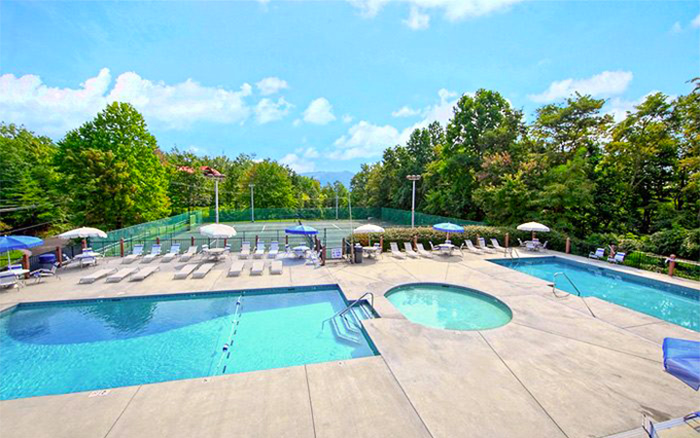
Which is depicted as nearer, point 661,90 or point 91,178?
point 661,90

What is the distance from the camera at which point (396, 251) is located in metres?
17.0

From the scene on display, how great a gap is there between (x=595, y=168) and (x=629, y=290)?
14.1 meters

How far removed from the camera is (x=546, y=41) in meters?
13.4

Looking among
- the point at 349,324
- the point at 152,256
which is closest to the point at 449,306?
the point at 349,324

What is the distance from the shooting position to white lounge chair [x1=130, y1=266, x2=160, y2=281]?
39.5ft

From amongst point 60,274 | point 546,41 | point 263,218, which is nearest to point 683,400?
point 546,41

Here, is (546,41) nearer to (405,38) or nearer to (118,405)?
(405,38)

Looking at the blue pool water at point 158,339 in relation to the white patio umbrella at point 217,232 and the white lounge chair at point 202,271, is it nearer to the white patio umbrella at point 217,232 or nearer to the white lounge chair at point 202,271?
the white lounge chair at point 202,271

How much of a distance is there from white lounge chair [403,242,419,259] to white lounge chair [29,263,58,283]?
16190mm

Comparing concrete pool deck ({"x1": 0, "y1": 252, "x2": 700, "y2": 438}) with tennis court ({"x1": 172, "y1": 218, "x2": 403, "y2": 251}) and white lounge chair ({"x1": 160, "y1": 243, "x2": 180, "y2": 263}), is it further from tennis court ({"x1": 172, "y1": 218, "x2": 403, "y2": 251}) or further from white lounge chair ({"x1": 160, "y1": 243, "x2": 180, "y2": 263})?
white lounge chair ({"x1": 160, "y1": 243, "x2": 180, "y2": 263})

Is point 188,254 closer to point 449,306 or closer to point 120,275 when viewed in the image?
point 120,275

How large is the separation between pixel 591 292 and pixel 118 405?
14780mm

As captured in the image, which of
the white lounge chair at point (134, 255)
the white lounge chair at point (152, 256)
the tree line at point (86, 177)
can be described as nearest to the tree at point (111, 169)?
the tree line at point (86, 177)

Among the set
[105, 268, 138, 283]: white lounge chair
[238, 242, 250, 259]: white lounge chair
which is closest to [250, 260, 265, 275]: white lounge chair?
[238, 242, 250, 259]: white lounge chair
